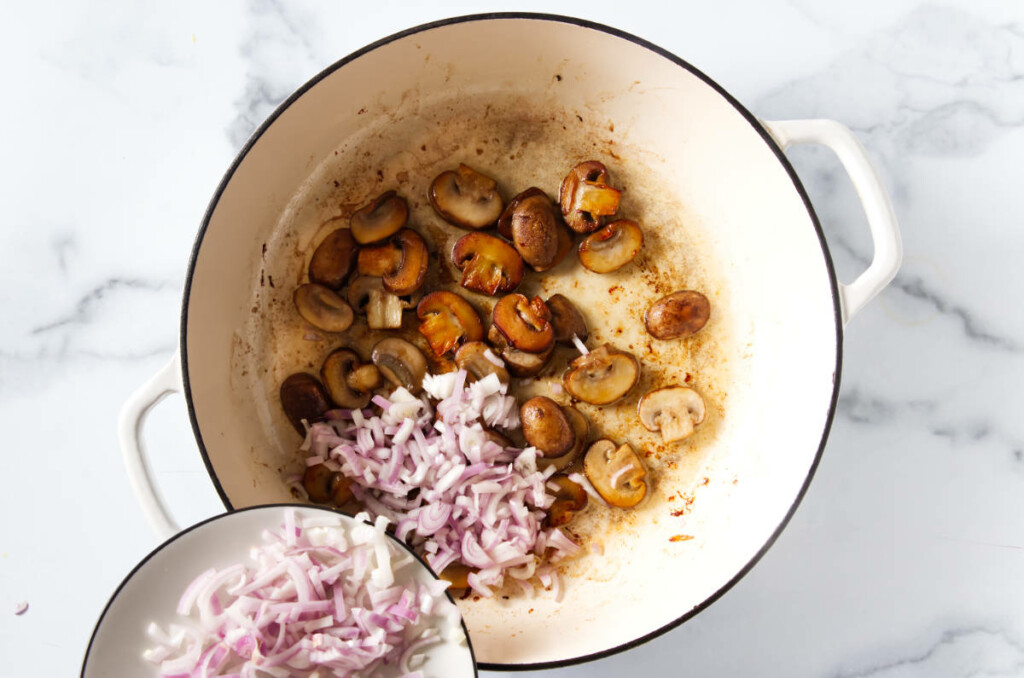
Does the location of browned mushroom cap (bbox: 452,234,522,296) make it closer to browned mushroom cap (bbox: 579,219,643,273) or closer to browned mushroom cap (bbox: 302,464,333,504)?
browned mushroom cap (bbox: 579,219,643,273)

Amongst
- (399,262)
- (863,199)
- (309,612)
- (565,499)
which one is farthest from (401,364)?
(863,199)

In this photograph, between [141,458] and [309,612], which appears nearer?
[309,612]

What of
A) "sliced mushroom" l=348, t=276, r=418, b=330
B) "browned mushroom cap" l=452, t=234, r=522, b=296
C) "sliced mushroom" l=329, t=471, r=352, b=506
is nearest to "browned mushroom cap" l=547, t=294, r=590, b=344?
"browned mushroom cap" l=452, t=234, r=522, b=296

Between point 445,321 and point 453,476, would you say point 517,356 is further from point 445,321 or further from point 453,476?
point 453,476

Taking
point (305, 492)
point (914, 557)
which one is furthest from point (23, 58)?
point (914, 557)

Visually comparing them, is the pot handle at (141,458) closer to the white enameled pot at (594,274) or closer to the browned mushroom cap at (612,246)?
the white enameled pot at (594,274)

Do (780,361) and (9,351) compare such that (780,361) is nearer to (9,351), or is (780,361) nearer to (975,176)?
(975,176)

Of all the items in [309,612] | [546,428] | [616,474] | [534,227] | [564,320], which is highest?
[534,227]
